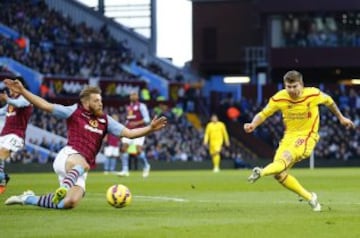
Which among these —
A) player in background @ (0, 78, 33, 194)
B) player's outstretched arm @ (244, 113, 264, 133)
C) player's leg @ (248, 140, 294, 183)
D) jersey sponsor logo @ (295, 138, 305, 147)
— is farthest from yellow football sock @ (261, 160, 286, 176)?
player in background @ (0, 78, 33, 194)

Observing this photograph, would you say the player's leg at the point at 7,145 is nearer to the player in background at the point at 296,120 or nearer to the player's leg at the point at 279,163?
the player in background at the point at 296,120

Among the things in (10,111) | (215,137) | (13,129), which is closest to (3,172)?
(13,129)

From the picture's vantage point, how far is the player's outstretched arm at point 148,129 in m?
13.4

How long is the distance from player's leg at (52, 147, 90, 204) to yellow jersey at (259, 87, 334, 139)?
337 cm

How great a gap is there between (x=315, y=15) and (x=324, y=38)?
1509 millimetres

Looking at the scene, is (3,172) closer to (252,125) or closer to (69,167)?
(69,167)

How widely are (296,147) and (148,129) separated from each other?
2.85 metres

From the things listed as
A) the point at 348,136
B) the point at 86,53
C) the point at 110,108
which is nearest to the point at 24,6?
the point at 86,53

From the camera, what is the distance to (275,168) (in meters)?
14.9

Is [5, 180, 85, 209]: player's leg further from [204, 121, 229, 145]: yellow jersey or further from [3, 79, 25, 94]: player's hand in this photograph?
[204, 121, 229, 145]: yellow jersey

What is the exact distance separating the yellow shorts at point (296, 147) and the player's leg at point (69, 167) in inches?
119

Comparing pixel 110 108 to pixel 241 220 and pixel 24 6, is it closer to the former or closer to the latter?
pixel 24 6

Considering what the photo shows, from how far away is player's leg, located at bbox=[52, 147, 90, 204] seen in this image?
13.9 metres

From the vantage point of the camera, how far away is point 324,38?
61.7m
